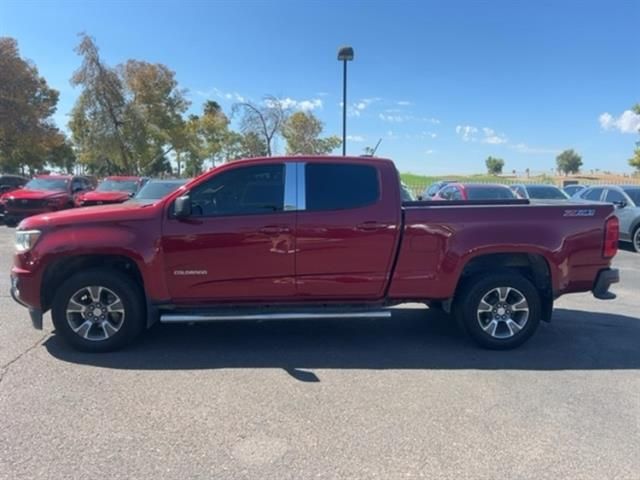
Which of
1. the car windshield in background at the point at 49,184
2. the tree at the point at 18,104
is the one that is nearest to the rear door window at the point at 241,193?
the car windshield in background at the point at 49,184

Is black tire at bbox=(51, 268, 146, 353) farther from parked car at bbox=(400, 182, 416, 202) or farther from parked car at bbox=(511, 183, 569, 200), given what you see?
parked car at bbox=(511, 183, 569, 200)

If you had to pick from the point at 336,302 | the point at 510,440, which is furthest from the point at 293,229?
the point at 510,440

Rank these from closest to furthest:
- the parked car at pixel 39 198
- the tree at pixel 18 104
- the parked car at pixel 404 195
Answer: the parked car at pixel 404 195 → the parked car at pixel 39 198 → the tree at pixel 18 104

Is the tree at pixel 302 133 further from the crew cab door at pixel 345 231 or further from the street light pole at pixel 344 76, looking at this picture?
the crew cab door at pixel 345 231

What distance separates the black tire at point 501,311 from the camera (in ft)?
16.4

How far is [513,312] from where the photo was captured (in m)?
5.05

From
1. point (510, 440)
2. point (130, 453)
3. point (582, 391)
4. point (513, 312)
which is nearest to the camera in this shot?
point (130, 453)

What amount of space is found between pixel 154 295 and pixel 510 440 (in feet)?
11.2

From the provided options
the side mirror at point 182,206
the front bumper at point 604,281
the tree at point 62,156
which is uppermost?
the tree at point 62,156

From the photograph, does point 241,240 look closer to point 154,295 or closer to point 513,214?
point 154,295

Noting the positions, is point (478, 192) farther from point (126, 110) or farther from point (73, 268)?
point (126, 110)

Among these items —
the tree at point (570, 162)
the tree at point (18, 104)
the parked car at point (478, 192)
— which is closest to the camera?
the parked car at point (478, 192)

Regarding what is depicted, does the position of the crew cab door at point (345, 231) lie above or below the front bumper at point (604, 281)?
above

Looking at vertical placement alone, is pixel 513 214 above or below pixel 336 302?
above
